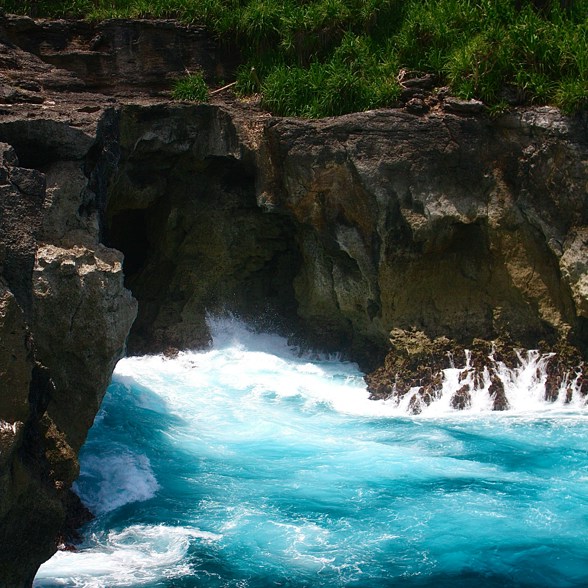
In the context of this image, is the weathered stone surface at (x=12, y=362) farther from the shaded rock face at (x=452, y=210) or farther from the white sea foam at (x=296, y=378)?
the shaded rock face at (x=452, y=210)

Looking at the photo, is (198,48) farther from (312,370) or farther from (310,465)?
(310,465)

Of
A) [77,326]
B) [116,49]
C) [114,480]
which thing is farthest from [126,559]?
[116,49]

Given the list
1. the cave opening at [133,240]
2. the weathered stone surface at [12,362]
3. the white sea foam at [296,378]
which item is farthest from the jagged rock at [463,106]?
the weathered stone surface at [12,362]

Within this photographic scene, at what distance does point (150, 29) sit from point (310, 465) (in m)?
9.29

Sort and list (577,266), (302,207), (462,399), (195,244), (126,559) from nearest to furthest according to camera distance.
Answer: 1. (126,559)
2. (577,266)
3. (462,399)
4. (302,207)
5. (195,244)

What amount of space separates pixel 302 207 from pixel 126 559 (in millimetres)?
8153

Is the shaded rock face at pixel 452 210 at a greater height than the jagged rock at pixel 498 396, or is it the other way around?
the shaded rock face at pixel 452 210

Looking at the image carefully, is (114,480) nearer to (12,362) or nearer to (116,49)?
(12,362)

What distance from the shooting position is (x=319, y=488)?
1109 centimetres

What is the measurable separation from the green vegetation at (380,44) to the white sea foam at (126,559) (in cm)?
843

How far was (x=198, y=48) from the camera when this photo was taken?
56.5 ft

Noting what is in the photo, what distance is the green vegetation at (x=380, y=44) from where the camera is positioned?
48.9ft

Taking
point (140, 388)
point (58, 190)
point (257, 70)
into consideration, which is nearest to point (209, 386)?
point (140, 388)

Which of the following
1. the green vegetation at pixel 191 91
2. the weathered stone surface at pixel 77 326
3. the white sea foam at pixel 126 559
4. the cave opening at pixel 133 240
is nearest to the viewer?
the white sea foam at pixel 126 559
